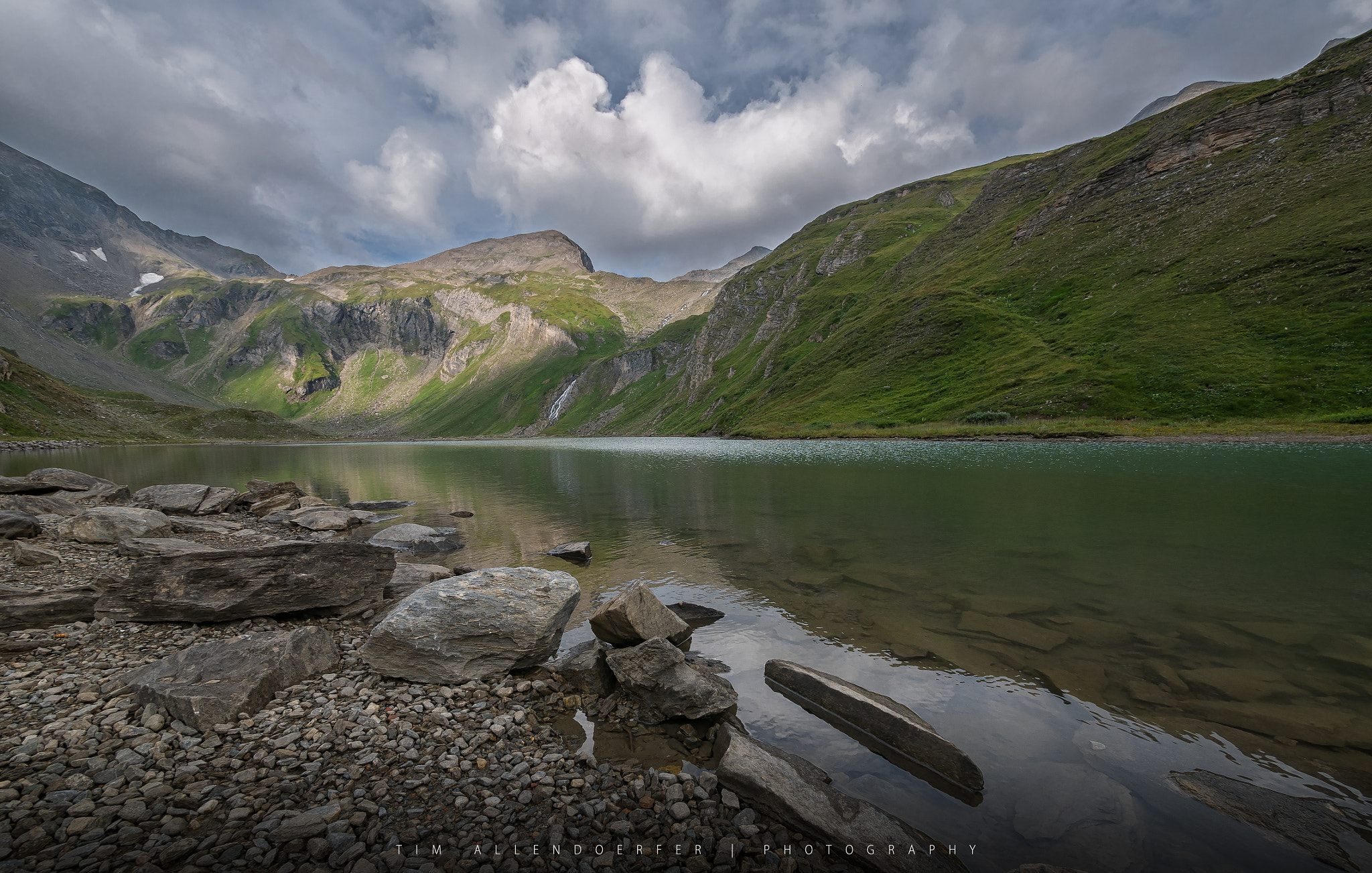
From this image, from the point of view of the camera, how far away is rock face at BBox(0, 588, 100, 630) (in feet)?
38.1

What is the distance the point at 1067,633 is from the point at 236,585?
21661mm

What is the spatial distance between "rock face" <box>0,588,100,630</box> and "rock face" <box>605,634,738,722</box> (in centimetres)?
1317

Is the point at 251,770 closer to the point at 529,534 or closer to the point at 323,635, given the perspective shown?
the point at 323,635

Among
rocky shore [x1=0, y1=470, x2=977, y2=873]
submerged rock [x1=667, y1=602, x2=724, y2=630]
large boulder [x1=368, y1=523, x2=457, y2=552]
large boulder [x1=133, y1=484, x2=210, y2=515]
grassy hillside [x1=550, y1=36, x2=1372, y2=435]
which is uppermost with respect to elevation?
grassy hillside [x1=550, y1=36, x2=1372, y2=435]

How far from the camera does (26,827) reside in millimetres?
5660

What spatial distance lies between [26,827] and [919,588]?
754 inches

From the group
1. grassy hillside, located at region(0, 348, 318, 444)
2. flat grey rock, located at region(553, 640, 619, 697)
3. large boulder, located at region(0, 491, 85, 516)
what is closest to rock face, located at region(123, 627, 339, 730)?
flat grey rock, located at region(553, 640, 619, 697)

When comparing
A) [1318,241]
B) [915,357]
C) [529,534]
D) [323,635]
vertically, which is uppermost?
[1318,241]

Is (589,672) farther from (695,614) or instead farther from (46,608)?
(46,608)

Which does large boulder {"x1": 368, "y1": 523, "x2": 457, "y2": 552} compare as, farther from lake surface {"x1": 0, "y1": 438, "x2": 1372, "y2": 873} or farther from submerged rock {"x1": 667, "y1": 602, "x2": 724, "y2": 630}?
submerged rock {"x1": 667, "y1": 602, "x2": 724, "y2": 630}

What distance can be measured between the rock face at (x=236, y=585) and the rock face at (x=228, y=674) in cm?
259

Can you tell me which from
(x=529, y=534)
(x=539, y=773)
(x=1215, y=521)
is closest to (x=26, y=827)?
(x=539, y=773)

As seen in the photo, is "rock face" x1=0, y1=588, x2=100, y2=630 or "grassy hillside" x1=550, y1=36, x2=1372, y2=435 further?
"grassy hillside" x1=550, y1=36, x2=1372, y2=435

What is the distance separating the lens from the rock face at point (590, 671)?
11.2 metres
